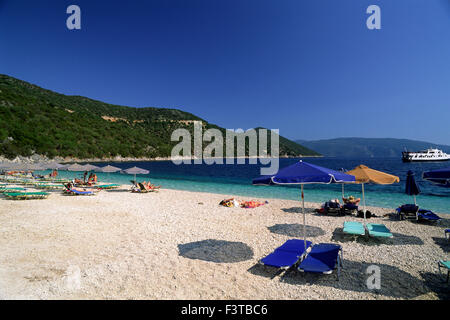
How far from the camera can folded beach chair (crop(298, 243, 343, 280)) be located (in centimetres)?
451

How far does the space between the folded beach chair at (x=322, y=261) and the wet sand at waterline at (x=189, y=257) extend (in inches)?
11.0

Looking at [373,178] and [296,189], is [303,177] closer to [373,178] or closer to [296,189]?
[373,178]

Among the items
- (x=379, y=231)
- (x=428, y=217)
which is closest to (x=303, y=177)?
(x=379, y=231)

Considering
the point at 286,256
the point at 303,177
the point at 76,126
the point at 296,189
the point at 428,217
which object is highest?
the point at 76,126

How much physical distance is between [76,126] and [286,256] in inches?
3429

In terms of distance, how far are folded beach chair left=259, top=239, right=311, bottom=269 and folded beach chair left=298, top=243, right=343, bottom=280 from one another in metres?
0.20

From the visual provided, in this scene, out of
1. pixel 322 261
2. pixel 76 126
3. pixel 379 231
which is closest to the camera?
pixel 322 261

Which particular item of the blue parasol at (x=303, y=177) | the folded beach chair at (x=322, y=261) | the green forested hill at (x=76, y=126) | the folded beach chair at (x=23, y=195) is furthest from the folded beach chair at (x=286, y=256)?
the green forested hill at (x=76, y=126)

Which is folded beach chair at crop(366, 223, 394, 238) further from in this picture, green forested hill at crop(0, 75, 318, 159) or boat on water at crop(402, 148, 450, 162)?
boat on water at crop(402, 148, 450, 162)

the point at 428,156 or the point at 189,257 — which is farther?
the point at 428,156

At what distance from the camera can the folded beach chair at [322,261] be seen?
4508 mm

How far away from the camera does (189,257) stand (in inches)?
229

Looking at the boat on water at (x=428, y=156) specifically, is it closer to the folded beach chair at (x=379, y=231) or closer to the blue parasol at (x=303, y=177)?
the folded beach chair at (x=379, y=231)

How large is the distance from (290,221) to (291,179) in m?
5.72
